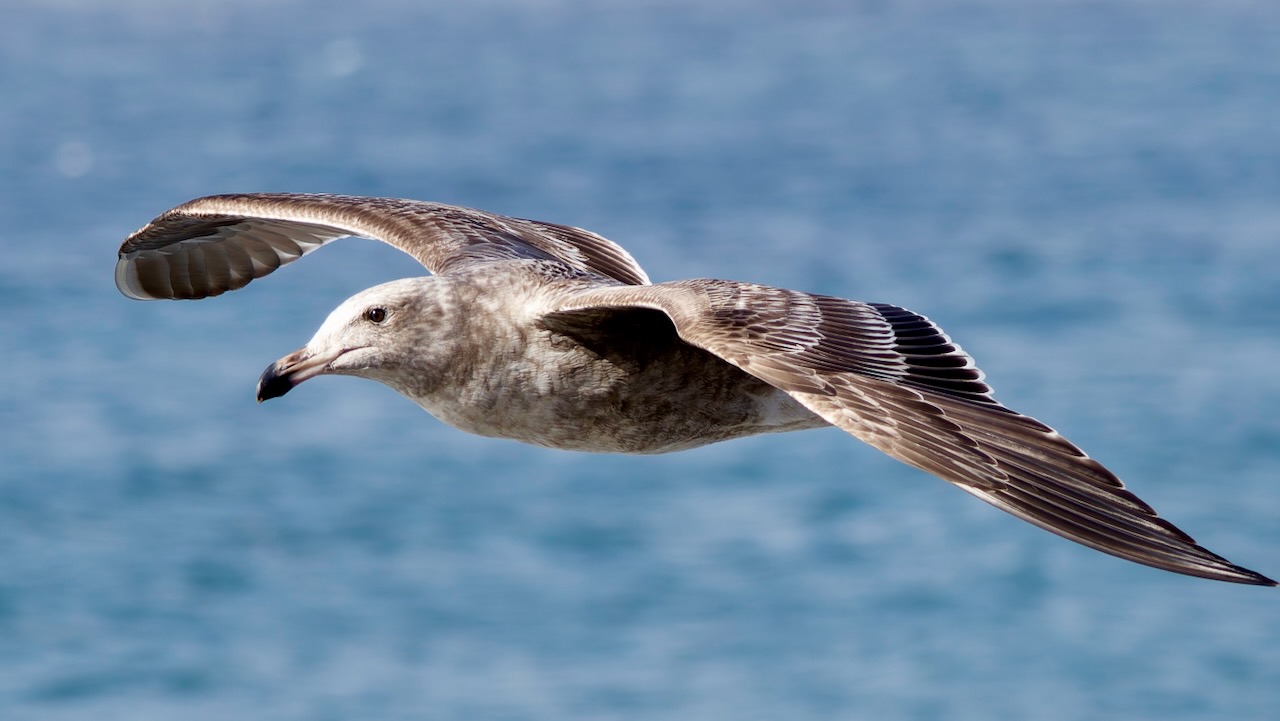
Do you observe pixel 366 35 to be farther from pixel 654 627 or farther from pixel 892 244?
pixel 654 627

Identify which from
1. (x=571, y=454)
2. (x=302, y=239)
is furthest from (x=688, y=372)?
(x=571, y=454)

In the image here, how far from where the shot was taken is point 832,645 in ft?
87.5

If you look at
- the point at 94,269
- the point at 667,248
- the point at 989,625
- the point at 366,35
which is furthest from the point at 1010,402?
the point at 366,35

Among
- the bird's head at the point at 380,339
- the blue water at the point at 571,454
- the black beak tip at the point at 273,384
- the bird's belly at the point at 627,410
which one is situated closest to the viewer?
the black beak tip at the point at 273,384

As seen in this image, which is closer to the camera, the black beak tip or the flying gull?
the flying gull

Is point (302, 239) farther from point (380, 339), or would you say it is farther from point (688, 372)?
point (688, 372)

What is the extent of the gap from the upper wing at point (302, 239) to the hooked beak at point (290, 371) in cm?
121

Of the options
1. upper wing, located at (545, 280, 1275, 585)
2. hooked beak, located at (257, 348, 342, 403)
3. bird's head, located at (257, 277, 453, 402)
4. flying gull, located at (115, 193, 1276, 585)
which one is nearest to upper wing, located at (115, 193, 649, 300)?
flying gull, located at (115, 193, 1276, 585)

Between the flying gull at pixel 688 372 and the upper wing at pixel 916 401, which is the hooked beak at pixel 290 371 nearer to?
the flying gull at pixel 688 372

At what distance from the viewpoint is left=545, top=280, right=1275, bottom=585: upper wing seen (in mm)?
6523

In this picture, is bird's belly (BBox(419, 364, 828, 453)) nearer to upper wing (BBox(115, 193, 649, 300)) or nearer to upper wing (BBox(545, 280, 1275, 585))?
upper wing (BBox(545, 280, 1275, 585))

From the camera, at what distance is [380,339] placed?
319 inches

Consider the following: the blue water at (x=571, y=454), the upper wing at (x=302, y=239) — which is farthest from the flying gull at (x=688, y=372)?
the blue water at (x=571, y=454)

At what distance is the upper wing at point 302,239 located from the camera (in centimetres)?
984
